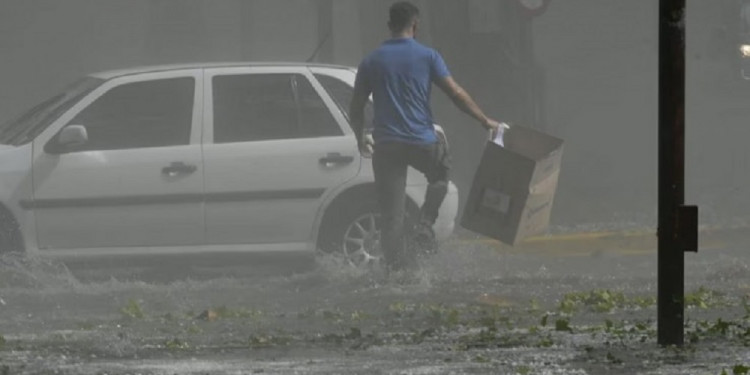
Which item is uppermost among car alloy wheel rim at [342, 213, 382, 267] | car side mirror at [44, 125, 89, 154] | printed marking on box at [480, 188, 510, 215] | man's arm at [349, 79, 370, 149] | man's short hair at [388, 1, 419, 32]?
man's short hair at [388, 1, 419, 32]

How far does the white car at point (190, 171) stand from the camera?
1438 cm

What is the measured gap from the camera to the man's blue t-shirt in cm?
1405

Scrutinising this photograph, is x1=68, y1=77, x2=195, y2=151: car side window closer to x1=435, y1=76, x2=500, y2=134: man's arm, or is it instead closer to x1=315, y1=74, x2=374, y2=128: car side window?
x1=315, y1=74, x2=374, y2=128: car side window

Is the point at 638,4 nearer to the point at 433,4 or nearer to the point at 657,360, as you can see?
the point at 433,4

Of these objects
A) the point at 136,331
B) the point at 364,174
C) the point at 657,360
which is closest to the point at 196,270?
the point at 364,174

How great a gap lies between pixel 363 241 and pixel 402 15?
5.08 ft

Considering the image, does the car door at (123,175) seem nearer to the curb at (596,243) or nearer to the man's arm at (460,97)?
the man's arm at (460,97)

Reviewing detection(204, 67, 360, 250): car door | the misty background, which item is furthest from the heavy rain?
the misty background

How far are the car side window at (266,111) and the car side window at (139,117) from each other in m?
0.23

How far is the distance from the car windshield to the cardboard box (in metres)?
2.53

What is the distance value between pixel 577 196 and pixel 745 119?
660cm

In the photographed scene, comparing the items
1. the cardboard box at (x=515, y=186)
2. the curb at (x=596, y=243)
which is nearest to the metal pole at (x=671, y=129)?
the cardboard box at (x=515, y=186)

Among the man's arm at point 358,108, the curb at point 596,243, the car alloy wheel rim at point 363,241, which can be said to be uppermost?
the man's arm at point 358,108

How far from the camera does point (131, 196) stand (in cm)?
1446
